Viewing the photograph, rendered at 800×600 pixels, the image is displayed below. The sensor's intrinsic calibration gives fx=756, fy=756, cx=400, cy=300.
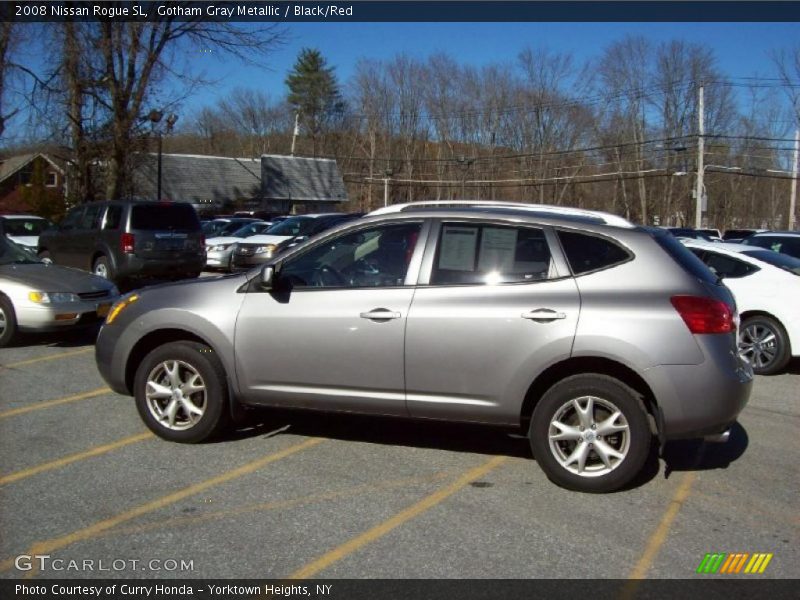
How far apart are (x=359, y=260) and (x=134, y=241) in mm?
9843

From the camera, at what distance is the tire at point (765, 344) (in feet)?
27.7

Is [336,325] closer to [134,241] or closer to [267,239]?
[134,241]

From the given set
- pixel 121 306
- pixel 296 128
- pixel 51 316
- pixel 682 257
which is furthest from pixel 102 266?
pixel 296 128

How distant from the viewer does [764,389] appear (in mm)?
7848

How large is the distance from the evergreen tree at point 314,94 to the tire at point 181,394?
63.3 metres

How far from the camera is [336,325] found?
5.04 meters

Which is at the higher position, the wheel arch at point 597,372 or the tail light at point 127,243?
the tail light at point 127,243

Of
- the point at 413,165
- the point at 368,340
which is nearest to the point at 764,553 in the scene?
the point at 368,340

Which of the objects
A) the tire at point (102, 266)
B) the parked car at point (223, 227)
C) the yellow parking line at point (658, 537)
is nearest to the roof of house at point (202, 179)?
the parked car at point (223, 227)

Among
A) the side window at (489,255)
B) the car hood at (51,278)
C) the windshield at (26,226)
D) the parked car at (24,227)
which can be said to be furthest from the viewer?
the windshield at (26,226)

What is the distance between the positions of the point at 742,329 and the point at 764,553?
17.6 feet

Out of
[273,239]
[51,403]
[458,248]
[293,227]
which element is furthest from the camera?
[293,227]

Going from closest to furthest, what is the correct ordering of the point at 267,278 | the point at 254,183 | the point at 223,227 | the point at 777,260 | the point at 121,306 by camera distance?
the point at 267,278, the point at 121,306, the point at 777,260, the point at 223,227, the point at 254,183

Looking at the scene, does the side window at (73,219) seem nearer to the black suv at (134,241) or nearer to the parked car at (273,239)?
the black suv at (134,241)
